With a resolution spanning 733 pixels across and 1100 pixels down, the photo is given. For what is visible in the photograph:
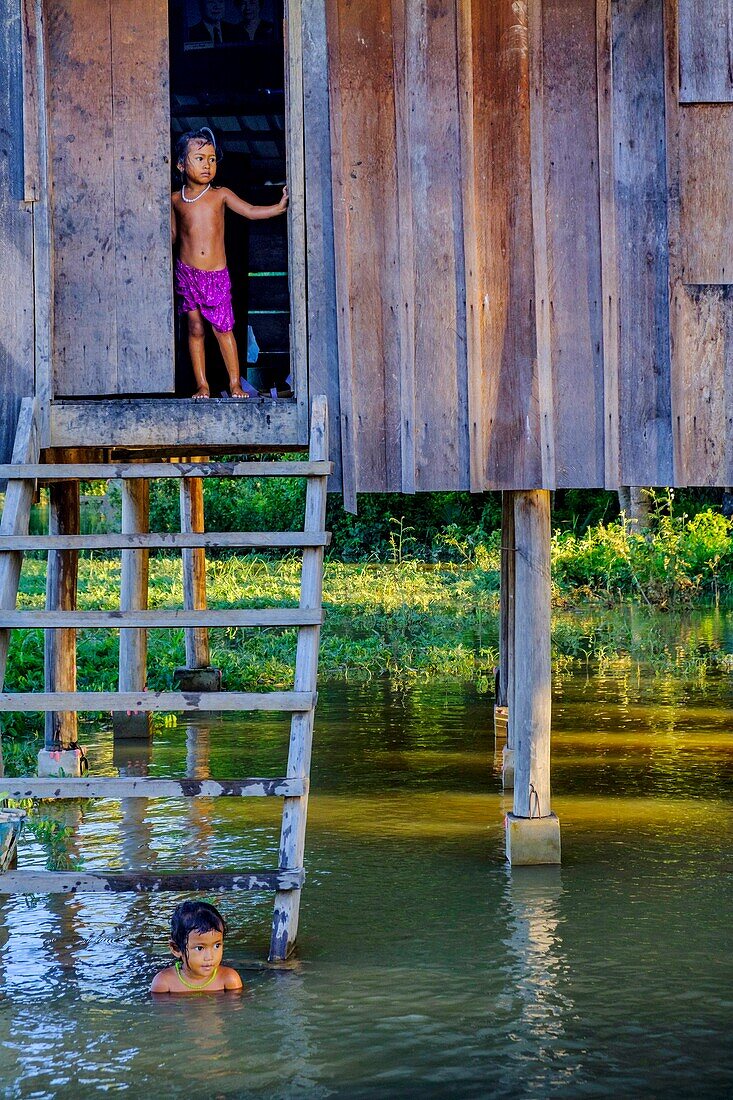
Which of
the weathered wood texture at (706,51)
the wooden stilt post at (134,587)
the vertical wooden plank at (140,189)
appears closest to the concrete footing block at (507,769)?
the wooden stilt post at (134,587)

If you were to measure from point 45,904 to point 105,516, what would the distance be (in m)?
19.3

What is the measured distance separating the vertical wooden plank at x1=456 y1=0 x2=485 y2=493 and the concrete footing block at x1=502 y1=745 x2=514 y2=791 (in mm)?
2840

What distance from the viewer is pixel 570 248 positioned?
7293 mm

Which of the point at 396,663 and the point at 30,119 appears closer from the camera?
the point at 30,119

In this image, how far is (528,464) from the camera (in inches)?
289

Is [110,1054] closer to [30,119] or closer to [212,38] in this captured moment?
[30,119]

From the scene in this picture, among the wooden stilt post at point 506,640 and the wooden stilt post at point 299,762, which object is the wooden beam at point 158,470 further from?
the wooden stilt post at point 506,640

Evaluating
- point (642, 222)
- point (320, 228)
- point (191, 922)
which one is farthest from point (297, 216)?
point (191, 922)

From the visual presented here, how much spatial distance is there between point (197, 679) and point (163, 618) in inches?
274

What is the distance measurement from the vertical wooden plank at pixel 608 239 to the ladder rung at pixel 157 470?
4.99 feet

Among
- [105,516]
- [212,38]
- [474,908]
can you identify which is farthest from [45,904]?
[105,516]

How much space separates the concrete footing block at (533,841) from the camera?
7707 mm

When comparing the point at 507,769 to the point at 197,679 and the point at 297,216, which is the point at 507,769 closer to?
the point at 297,216

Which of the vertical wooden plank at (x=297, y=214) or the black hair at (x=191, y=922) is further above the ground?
the vertical wooden plank at (x=297, y=214)
